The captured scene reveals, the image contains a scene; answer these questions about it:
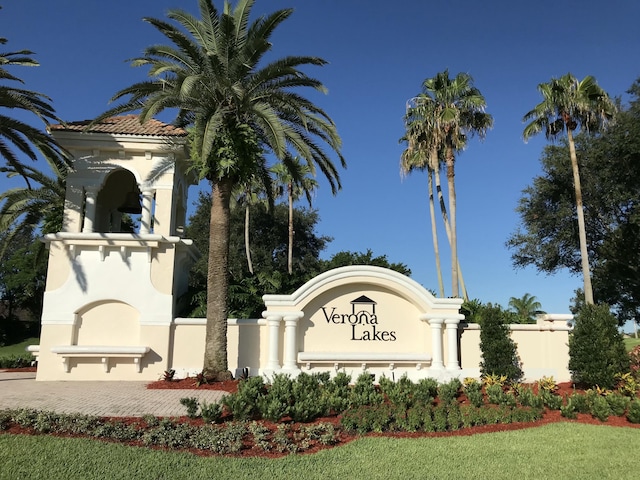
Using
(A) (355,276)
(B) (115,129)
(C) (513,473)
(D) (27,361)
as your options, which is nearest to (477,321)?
(A) (355,276)

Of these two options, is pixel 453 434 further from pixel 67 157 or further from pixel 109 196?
pixel 109 196

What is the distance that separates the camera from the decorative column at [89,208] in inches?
649

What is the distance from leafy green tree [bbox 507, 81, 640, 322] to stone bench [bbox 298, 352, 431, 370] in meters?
15.5

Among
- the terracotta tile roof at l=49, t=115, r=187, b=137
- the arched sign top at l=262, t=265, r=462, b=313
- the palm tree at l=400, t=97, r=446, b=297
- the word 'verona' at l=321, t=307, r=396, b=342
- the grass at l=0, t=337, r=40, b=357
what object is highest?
the palm tree at l=400, t=97, r=446, b=297

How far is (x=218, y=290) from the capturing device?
565 inches

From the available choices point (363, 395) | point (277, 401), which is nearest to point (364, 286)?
point (363, 395)

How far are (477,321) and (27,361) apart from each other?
59.9 ft

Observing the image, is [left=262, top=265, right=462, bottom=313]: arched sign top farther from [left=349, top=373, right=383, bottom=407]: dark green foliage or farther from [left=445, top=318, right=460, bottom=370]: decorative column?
[left=349, top=373, right=383, bottom=407]: dark green foliage

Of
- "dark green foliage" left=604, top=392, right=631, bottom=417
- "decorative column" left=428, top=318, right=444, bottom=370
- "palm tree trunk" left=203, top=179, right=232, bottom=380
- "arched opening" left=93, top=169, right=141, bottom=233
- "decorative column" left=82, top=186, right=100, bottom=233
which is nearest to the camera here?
"dark green foliage" left=604, top=392, right=631, bottom=417

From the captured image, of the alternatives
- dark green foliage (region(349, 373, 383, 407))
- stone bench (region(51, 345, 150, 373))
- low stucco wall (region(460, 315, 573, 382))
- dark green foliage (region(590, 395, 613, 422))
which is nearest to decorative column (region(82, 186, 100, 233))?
stone bench (region(51, 345, 150, 373))

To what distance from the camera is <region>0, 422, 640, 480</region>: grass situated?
6.46 metres

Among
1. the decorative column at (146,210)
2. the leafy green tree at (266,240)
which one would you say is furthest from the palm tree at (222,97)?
the leafy green tree at (266,240)

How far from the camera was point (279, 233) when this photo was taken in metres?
45.4

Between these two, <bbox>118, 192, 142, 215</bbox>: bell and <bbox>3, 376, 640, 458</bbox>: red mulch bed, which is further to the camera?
<bbox>118, 192, 142, 215</bbox>: bell
